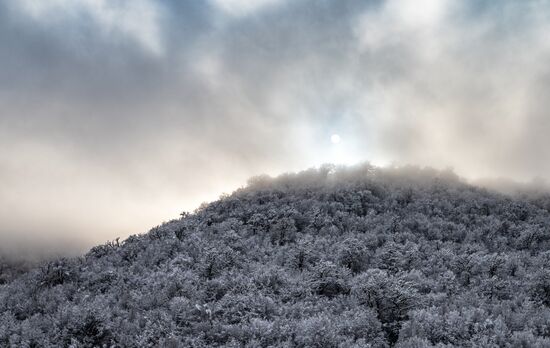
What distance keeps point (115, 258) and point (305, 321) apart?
1293cm

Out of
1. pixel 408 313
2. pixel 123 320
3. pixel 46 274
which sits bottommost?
pixel 408 313

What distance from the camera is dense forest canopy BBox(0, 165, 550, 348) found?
1207cm

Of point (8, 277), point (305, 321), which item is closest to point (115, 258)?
point (305, 321)

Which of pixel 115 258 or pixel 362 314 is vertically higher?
pixel 115 258

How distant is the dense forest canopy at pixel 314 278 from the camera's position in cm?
1207

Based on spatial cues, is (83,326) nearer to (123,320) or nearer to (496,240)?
(123,320)

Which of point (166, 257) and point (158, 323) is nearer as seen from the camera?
point (158, 323)

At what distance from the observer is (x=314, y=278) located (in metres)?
16.7

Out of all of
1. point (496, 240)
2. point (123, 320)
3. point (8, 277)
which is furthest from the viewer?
point (8, 277)

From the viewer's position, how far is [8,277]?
1750 inches

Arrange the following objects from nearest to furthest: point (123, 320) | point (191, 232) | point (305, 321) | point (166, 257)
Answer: point (305, 321), point (123, 320), point (166, 257), point (191, 232)

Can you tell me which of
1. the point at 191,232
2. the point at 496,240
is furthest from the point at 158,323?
the point at 496,240

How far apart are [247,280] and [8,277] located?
121ft

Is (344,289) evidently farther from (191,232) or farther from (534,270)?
(191,232)
